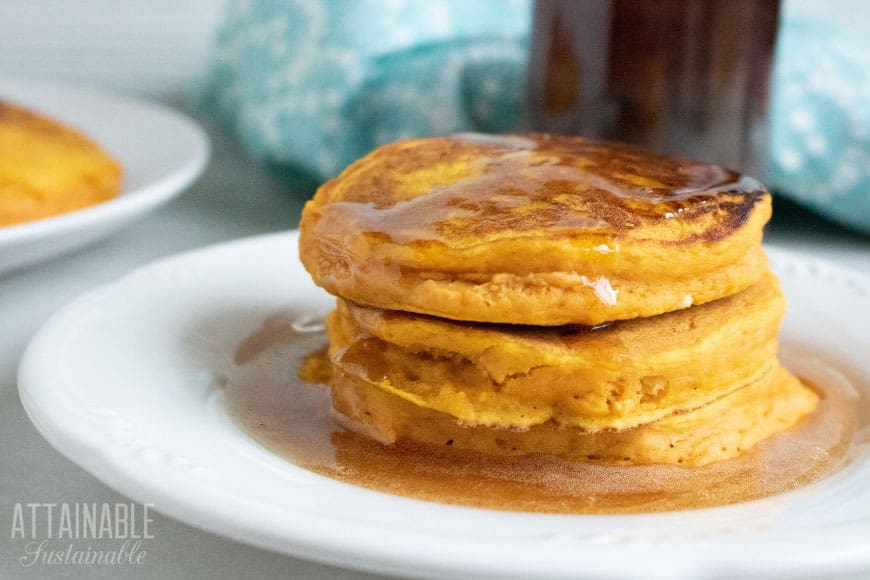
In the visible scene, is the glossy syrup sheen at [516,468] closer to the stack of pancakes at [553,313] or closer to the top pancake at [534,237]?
the stack of pancakes at [553,313]

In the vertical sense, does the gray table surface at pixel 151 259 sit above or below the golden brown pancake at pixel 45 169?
below

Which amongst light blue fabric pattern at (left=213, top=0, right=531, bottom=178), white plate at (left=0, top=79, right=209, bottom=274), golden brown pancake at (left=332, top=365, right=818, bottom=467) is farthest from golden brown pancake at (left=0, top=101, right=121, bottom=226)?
golden brown pancake at (left=332, top=365, right=818, bottom=467)

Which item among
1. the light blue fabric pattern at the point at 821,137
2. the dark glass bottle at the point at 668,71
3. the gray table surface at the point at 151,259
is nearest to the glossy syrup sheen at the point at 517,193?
the gray table surface at the point at 151,259

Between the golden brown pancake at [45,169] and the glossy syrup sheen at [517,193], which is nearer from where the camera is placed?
the glossy syrup sheen at [517,193]

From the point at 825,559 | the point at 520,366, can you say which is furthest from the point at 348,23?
the point at 825,559

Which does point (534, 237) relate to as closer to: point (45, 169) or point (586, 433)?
point (586, 433)

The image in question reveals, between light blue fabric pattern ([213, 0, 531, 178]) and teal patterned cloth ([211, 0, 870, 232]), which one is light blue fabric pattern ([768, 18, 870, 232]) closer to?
teal patterned cloth ([211, 0, 870, 232])

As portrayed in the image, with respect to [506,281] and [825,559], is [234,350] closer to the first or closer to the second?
[506,281]

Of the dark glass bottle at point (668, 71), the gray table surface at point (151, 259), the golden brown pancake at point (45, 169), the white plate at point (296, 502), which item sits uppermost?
the dark glass bottle at point (668, 71)
